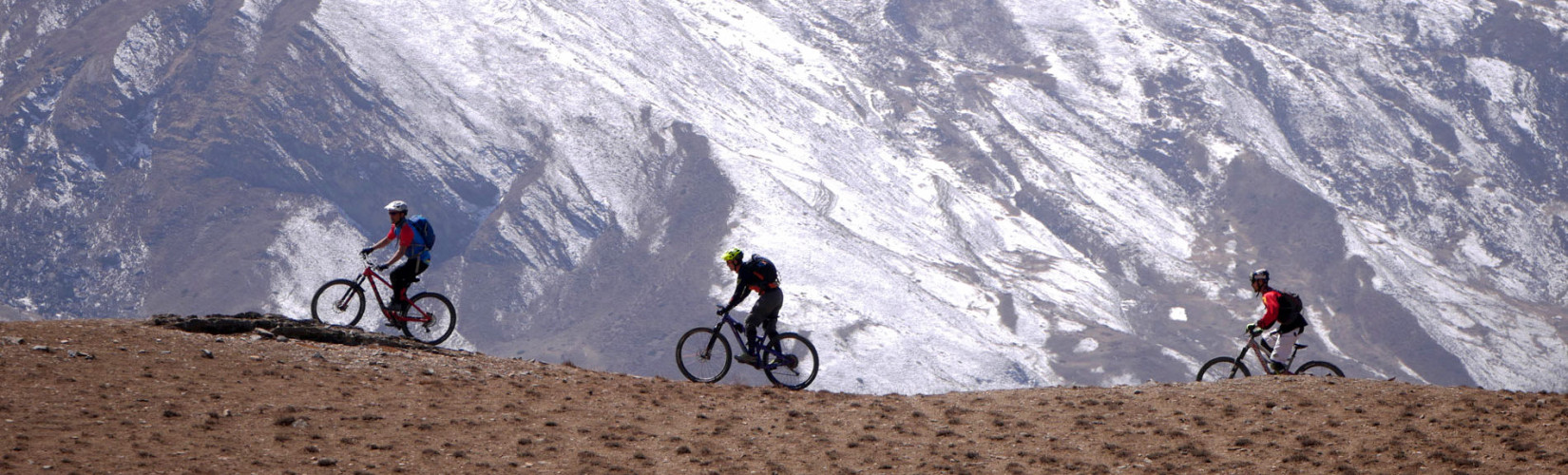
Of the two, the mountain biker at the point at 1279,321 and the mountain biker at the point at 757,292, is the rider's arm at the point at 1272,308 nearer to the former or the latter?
the mountain biker at the point at 1279,321

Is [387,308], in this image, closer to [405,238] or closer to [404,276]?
[404,276]

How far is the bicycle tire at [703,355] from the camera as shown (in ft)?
92.1

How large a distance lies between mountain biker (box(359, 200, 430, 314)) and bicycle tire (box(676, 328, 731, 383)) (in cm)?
552

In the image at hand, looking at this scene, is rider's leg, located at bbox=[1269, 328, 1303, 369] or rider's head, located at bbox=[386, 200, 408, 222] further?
rider's leg, located at bbox=[1269, 328, 1303, 369]

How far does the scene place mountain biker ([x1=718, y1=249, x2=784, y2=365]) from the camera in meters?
26.7

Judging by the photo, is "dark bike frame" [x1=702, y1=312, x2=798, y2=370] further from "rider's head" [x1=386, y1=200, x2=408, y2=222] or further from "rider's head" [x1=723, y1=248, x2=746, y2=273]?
"rider's head" [x1=386, y1=200, x2=408, y2=222]

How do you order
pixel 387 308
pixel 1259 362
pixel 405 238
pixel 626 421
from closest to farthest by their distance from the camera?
pixel 626 421
pixel 405 238
pixel 387 308
pixel 1259 362

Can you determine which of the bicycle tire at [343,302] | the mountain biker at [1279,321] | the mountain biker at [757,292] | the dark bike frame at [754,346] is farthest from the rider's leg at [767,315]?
the mountain biker at [1279,321]

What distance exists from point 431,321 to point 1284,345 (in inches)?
702

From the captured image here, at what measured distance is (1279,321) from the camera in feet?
93.1

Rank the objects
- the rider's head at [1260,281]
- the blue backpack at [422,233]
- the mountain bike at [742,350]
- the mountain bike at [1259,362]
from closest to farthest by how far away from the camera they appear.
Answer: the mountain bike at [742,350]
the blue backpack at [422,233]
the rider's head at [1260,281]
the mountain bike at [1259,362]

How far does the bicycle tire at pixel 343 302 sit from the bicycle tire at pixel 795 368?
29.7ft

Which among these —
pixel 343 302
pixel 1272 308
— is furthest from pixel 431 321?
pixel 1272 308

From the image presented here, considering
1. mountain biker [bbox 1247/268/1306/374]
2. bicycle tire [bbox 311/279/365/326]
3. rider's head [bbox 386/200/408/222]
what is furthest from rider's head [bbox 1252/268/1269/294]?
bicycle tire [bbox 311/279/365/326]
